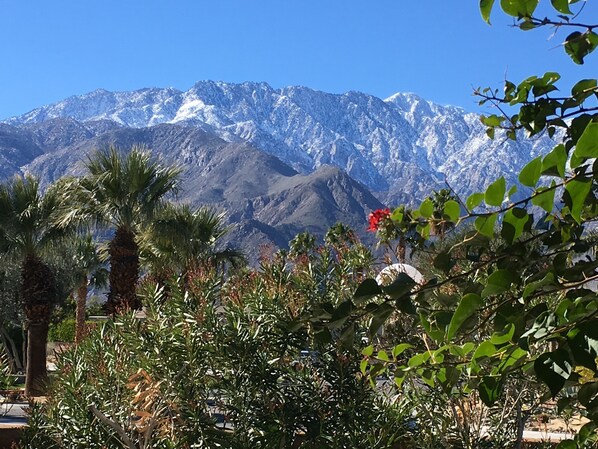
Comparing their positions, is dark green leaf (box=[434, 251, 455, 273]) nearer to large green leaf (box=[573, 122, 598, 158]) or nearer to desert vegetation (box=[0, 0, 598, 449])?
desert vegetation (box=[0, 0, 598, 449])

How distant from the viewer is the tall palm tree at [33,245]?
20891 millimetres

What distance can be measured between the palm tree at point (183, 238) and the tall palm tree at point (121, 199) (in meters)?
1.02

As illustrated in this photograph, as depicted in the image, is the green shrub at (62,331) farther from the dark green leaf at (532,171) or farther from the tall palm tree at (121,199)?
the dark green leaf at (532,171)

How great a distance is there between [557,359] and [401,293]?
0.88 ft

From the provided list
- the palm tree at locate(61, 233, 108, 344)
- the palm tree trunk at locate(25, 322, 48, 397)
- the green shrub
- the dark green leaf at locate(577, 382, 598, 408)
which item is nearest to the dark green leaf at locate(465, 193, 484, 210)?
the dark green leaf at locate(577, 382, 598, 408)

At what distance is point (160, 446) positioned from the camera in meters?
7.22

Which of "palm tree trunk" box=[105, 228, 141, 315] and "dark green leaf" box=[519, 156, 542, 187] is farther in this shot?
"palm tree trunk" box=[105, 228, 141, 315]

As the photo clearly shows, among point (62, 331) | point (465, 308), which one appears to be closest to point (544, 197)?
point (465, 308)

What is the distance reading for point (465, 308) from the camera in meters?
1.04

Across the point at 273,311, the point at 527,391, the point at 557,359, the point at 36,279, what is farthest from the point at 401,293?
the point at 36,279

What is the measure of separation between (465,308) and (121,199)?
2129cm

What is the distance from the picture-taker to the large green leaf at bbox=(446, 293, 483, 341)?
1033mm

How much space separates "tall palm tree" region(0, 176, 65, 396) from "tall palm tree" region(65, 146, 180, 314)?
680 mm

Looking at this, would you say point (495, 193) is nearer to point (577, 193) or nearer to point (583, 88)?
point (577, 193)
